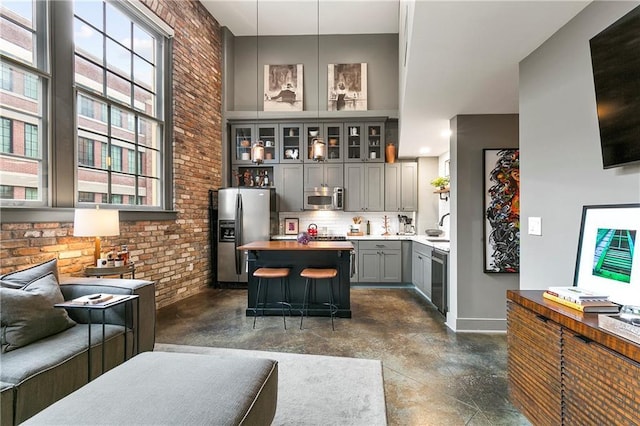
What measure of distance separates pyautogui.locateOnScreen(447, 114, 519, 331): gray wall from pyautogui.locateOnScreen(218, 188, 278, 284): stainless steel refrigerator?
3.19 metres

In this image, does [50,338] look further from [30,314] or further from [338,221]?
[338,221]

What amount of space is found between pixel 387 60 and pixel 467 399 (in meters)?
5.93

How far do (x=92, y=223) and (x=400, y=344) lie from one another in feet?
10.4

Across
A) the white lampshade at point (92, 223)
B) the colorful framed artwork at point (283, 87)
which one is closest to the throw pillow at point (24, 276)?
the white lampshade at point (92, 223)

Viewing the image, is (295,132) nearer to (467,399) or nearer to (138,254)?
(138,254)

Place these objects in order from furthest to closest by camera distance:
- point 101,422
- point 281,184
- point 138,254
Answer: point 281,184
point 138,254
point 101,422

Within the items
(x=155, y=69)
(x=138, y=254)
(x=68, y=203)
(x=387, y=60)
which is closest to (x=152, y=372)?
(x=68, y=203)

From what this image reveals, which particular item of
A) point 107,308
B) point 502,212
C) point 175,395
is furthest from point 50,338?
point 502,212

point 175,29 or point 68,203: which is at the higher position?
point 175,29

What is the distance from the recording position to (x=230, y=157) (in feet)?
19.9

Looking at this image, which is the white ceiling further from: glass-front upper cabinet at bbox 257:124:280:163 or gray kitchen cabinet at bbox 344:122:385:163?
glass-front upper cabinet at bbox 257:124:280:163

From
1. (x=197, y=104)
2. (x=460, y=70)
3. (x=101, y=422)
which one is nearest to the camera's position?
(x=101, y=422)

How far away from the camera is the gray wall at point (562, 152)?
5.58 ft

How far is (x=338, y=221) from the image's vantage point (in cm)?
629
